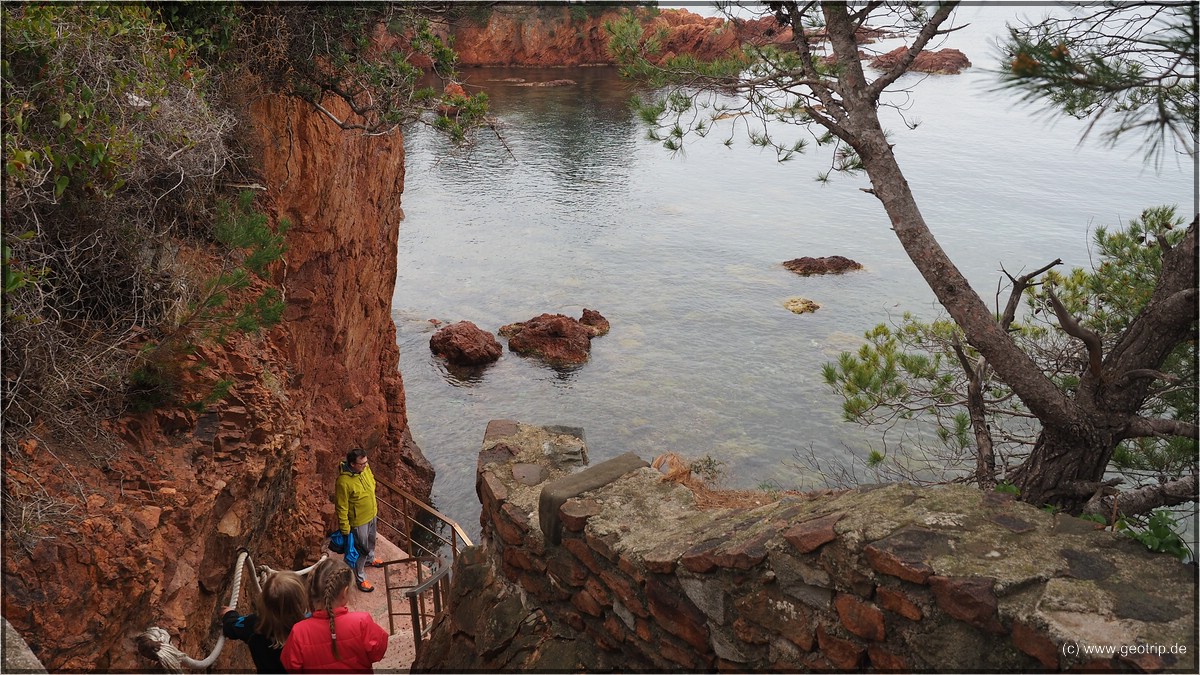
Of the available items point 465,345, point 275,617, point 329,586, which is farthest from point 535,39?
point 329,586

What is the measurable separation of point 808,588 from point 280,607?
2.71m

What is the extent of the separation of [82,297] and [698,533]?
4.65 metres

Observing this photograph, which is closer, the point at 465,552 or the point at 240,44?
the point at 465,552

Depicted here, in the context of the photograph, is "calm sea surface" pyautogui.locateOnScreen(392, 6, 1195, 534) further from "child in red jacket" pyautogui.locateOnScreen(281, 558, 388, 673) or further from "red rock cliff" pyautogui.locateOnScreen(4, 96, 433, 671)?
"red rock cliff" pyautogui.locateOnScreen(4, 96, 433, 671)

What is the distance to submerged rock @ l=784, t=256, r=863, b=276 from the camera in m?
27.6

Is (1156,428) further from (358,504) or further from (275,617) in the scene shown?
(358,504)

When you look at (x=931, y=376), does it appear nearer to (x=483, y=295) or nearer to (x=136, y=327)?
(x=136, y=327)

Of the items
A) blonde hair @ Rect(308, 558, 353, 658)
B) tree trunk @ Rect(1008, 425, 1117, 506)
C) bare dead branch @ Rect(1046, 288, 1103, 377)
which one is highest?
bare dead branch @ Rect(1046, 288, 1103, 377)

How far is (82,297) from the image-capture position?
641 cm

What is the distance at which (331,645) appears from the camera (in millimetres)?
4523

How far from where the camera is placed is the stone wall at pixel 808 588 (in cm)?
355

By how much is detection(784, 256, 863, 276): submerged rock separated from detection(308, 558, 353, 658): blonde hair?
24.3 metres

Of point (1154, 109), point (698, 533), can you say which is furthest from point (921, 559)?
point (1154, 109)

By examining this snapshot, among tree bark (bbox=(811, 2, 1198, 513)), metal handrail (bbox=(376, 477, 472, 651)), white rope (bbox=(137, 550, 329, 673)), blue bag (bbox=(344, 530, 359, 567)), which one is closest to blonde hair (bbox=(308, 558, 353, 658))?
white rope (bbox=(137, 550, 329, 673))
